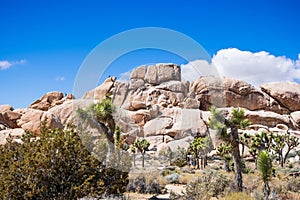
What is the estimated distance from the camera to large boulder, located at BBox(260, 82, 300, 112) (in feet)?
215

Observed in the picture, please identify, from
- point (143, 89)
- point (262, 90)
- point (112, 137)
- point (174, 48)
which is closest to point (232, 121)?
point (174, 48)

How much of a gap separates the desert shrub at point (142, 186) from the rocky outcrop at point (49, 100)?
185 feet

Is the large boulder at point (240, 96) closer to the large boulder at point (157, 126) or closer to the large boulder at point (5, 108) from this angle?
the large boulder at point (157, 126)

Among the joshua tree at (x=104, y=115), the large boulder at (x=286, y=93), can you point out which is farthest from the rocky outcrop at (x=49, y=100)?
the joshua tree at (x=104, y=115)

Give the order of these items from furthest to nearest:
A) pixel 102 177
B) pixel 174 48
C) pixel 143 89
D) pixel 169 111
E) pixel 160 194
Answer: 1. pixel 143 89
2. pixel 169 111
3. pixel 160 194
4. pixel 174 48
5. pixel 102 177

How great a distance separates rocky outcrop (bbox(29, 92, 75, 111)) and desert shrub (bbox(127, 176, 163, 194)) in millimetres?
56504

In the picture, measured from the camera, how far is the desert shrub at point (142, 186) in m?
14.9

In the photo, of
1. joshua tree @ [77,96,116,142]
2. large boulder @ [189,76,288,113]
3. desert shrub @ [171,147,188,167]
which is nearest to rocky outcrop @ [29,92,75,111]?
large boulder @ [189,76,288,113]

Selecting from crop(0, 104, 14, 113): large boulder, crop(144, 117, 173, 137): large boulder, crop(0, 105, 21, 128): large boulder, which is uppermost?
crop(0, 104, 14, 113): large boulder

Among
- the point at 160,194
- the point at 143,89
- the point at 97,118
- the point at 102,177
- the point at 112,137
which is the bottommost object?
the point at 160,194

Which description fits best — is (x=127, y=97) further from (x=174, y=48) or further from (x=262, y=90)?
(x=174, y=48)

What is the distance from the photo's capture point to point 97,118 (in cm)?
1678

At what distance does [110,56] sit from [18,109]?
57.0 m

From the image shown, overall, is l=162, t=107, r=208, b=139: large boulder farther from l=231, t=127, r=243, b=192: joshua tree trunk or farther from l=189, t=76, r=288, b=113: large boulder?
l=231, t=127, r=243, b=192: joshua tree trunk
